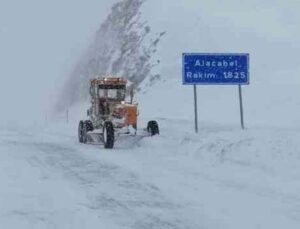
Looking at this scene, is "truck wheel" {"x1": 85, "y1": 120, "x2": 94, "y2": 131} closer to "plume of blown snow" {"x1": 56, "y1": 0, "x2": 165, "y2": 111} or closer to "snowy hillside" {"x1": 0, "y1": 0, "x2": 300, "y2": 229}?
"snowy hillside" {"x1": 0, "y1": 0, "x2": 300, "y2": 229}

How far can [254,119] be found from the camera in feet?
95.5

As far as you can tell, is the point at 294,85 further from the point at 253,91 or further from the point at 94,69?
the point at 94,69

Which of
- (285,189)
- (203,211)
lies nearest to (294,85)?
(285,189)

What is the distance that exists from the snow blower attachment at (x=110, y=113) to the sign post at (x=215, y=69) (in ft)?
A: 6.95

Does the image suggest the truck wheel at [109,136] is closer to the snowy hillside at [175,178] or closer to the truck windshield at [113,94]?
the snowy hillside at [175,178]

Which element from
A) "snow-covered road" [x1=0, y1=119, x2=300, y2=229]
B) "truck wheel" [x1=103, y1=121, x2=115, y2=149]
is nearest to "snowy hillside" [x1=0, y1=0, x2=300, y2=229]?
"snow-covered road" [x1=0, y1=119, x2=300, y2=229]

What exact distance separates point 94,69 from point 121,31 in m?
4.96

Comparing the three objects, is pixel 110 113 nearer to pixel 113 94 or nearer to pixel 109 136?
pixel 113 94

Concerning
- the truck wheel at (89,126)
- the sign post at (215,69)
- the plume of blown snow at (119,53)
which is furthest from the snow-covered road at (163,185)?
the plume of blown snow at (119,53)

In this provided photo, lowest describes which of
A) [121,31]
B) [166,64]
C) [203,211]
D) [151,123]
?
[203,211]

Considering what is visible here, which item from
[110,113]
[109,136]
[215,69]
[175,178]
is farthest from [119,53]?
[175,178]

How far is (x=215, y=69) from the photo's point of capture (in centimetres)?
2217

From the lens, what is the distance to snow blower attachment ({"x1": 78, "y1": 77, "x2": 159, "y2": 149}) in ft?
73.8

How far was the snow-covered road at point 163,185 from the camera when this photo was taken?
9047 millimetres
